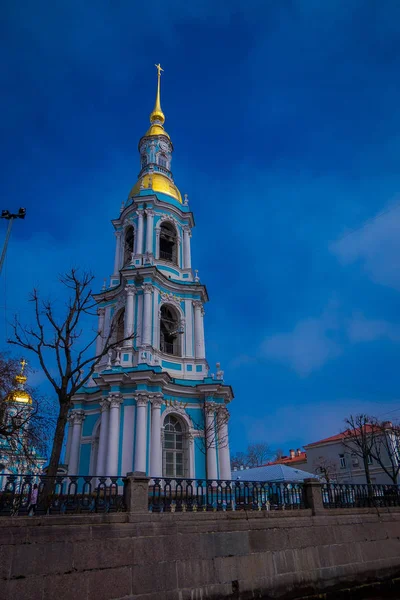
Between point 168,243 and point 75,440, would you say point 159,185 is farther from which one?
point 75,440

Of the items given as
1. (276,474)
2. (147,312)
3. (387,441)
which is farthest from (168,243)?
(387,441)

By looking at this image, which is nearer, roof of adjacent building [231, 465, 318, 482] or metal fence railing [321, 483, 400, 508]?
metal fence railing [321, 483, 400, 508]

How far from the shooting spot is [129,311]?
85.5 ft

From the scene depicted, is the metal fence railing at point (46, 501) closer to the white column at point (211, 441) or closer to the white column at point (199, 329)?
the white column at point (211, 441)

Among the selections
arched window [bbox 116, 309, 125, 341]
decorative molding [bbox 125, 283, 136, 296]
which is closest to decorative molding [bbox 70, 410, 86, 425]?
arched window [bbox 116, 309, 125, 341]

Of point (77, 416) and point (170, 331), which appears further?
point (170, 331)

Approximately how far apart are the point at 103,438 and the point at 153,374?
4164mm

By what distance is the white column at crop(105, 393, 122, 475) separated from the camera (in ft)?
69.7

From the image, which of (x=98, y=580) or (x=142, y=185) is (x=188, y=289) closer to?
(x=142, y=185)

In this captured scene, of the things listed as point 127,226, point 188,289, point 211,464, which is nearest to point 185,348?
point 188,289

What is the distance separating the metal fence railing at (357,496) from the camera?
1416 centimetres

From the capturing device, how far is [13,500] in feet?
31.2

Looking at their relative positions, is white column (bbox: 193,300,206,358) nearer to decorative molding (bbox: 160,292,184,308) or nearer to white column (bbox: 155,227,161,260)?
decorative molding (bbox: 160,292,184,308)

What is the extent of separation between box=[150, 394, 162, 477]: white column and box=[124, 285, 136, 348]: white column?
3.79m
